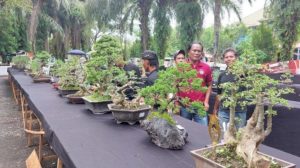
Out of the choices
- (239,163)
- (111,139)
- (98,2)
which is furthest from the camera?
(98,2)

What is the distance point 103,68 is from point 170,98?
1.29 meters

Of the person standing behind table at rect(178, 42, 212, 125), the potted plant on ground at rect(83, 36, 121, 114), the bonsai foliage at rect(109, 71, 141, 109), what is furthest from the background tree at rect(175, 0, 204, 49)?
the bonsai foliage at rect(109, 71, 141, 109)

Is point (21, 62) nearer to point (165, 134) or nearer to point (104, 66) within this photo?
point (104, 66)

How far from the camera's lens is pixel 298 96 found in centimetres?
514

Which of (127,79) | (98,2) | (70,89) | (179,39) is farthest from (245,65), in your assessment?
(98,2)

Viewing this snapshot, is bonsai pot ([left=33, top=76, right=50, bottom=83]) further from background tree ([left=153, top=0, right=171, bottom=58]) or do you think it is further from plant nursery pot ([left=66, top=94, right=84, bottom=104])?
background tree ([left=153, top=0, right=171, bottom=58])

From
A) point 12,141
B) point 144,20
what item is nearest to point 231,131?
point 12,141

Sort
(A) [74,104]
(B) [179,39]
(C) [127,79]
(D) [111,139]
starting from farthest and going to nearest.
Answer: (B) [179,39]
(A) [74,104]
(C) [127,79]
(D) [111,139]

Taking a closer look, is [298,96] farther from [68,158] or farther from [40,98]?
[68,158]

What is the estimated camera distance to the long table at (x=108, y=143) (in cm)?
168

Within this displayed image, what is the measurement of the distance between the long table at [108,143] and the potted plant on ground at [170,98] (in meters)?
0.06

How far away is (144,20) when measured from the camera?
1412cm

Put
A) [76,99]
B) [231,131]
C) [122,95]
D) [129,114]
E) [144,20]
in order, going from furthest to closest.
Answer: [144,20] < [76,99] < [122,95] < [129,114] < [231,131]

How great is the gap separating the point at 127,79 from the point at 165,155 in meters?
1.19
